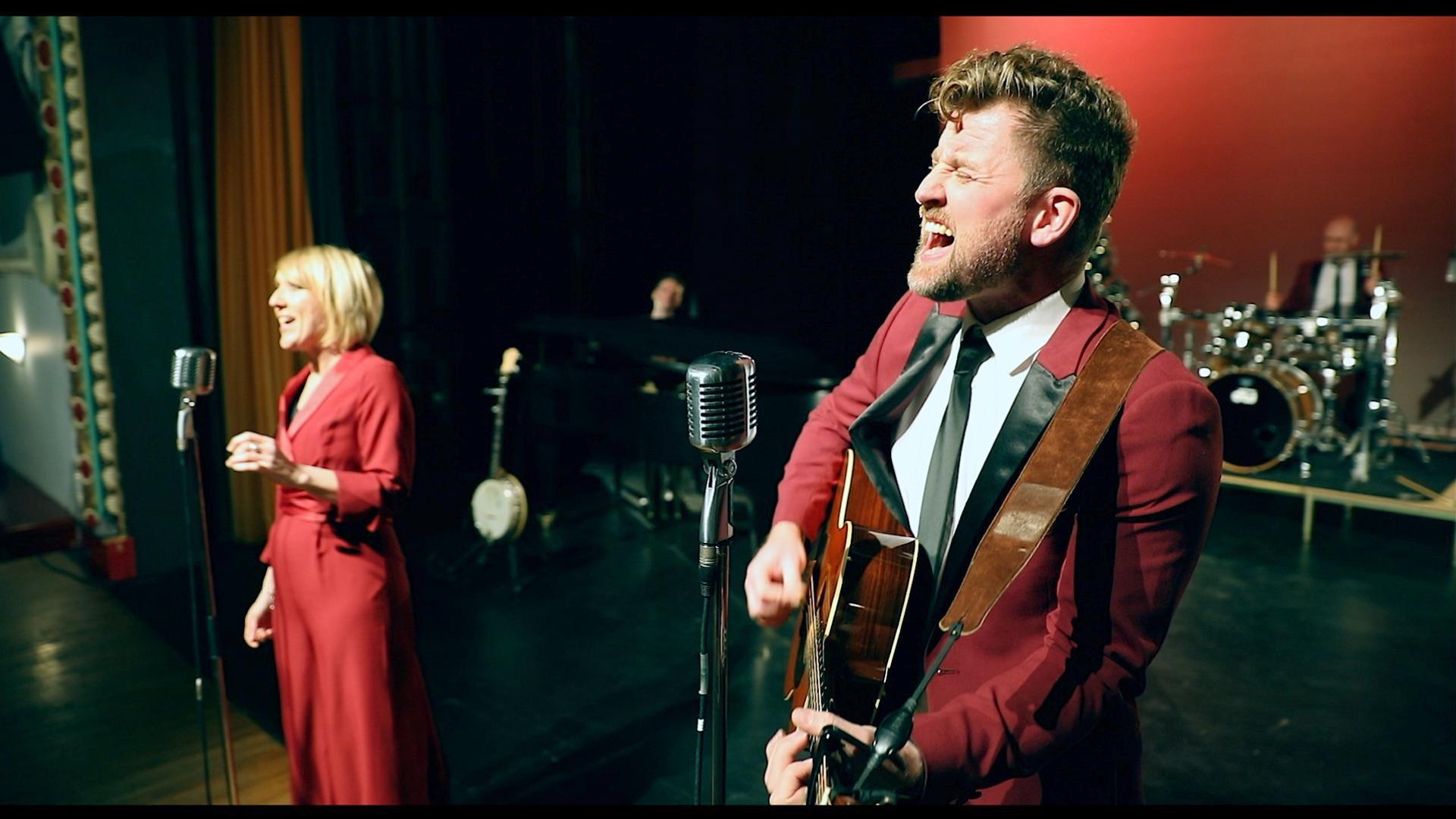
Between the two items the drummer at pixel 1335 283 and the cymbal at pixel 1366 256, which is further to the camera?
the drummer at pixel 1335 283

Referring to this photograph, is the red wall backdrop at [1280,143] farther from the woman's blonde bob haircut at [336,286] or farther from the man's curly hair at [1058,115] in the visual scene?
the man's curly hair at [1058,115]

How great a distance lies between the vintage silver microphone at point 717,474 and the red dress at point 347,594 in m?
1.48

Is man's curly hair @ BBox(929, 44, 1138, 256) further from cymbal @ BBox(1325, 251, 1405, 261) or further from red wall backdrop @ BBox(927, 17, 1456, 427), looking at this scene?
red wall backdrop @ BBox(927, 17, 1456, 427)

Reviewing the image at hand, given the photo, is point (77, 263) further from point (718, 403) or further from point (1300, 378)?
point (1300, 378)

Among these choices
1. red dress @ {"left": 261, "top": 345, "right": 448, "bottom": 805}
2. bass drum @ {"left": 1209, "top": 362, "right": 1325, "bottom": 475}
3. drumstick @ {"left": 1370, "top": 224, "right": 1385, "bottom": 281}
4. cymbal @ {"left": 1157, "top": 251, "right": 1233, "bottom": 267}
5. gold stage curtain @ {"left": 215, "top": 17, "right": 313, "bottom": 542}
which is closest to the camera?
red dress @ {"left": 261, "top": 345, "right": 448, "bottom": 805}

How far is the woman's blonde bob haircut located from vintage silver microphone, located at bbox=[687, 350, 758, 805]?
162 centimetres

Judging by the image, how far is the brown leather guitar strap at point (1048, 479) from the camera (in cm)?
116

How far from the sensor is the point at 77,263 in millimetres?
4969

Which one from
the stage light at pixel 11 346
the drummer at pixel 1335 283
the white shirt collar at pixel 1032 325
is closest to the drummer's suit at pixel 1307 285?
the drummer at pixel 1335 283

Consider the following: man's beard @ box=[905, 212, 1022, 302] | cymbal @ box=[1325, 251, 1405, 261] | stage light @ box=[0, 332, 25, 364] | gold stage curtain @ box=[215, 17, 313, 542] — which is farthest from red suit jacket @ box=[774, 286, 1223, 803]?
cymbal @ box=[1325, 251, 1405, 261]

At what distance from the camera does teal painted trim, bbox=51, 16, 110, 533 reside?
189 inches

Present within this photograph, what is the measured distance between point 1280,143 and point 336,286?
817 centimetres

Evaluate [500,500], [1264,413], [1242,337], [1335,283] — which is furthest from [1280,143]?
[500,500]

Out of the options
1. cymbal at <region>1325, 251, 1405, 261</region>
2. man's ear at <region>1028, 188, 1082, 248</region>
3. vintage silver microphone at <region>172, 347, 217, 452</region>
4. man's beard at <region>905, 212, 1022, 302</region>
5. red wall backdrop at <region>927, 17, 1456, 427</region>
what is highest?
red wall backdrop at <region>927, 17, 1456, 427</region>
